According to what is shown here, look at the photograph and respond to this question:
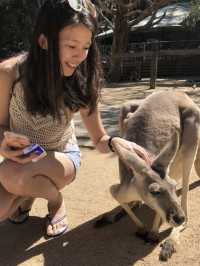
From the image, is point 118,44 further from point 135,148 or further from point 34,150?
point 34,150

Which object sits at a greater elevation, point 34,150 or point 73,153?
point 34,150

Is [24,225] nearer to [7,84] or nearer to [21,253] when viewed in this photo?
[21,253]

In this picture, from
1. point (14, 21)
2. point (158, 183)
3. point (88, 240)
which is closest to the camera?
point (158, 183)

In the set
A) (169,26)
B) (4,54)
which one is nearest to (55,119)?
(169,26)

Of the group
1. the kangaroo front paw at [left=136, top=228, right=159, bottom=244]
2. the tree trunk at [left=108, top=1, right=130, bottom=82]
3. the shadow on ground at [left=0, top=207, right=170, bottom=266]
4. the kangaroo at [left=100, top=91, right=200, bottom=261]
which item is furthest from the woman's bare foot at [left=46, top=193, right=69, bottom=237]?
the tree trunk at [left=108, top=1, right=130, bottom=82]

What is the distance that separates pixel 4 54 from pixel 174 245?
51.4 ft

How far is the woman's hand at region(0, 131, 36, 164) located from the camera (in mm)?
2467

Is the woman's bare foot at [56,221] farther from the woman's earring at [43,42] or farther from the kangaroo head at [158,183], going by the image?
the woman's earring at [43,42]

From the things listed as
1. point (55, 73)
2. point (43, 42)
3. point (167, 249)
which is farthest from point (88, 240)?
point (43, 42)

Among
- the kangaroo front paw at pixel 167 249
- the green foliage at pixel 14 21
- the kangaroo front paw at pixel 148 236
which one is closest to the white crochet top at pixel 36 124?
the kangaroo front paw at pixel 148 236

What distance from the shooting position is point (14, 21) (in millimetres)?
17453

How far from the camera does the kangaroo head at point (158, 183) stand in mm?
2501

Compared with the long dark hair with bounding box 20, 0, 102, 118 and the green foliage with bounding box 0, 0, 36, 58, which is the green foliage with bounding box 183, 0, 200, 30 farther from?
the long dark hair with bounding box 20, 0, 102, 118

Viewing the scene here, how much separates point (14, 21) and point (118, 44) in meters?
6.43
